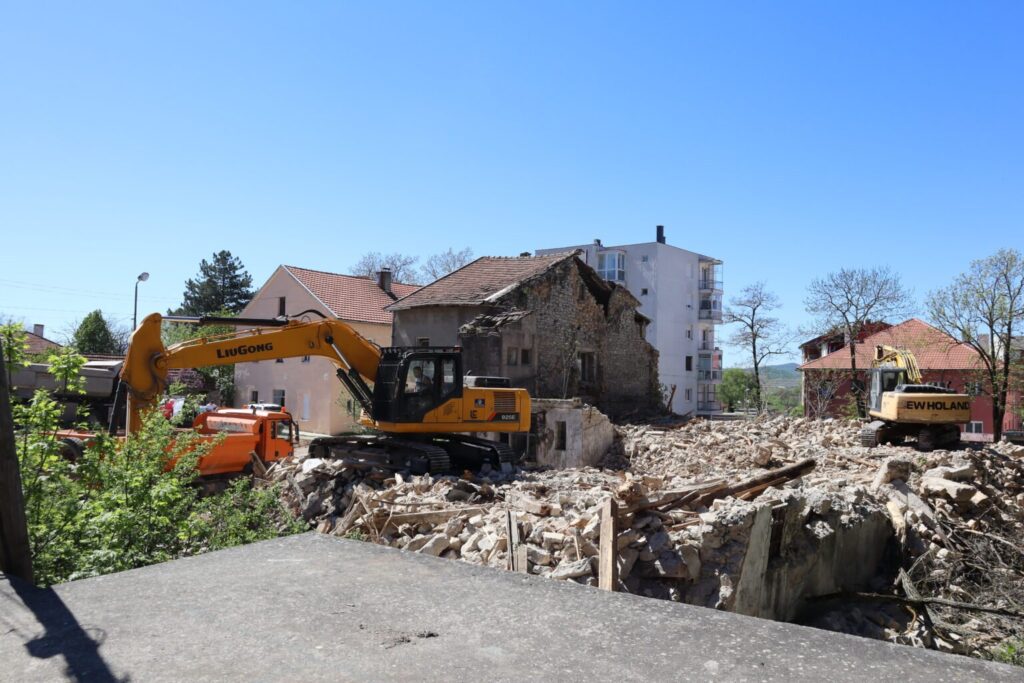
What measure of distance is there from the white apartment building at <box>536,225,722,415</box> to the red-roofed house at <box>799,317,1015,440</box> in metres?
8.58

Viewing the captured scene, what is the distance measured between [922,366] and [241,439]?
42308mm

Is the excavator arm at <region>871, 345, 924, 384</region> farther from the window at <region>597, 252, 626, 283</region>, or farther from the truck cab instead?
the window at <region>597, 252, 626, 283</region>

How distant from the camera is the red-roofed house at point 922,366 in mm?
38031

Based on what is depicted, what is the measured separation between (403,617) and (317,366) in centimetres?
3292

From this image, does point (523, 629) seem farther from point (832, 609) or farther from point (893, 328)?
point (893, 328)

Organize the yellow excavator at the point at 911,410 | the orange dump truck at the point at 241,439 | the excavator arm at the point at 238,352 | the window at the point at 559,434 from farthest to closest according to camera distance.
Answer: the window at the point at 559,434, the yellow excavator at the point at 911,410, the orange dump truck at the point at 241,439, the excavator arm at the point at 238,352

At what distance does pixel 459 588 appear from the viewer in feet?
17.3

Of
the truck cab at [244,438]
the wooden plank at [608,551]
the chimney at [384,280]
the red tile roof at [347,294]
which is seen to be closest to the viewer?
the wooden plank at [608,551]

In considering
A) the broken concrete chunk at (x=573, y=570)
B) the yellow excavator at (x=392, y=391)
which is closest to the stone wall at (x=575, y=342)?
the yellow excavator at (x=392, y=391)

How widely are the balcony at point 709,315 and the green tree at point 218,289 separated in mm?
37722

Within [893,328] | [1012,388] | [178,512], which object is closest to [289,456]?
[178,512]

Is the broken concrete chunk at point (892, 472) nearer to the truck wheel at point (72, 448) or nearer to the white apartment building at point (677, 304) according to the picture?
the truck wheel at point (72, 448)

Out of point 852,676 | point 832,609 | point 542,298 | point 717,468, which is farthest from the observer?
point 542,298

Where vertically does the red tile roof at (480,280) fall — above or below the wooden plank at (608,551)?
above
